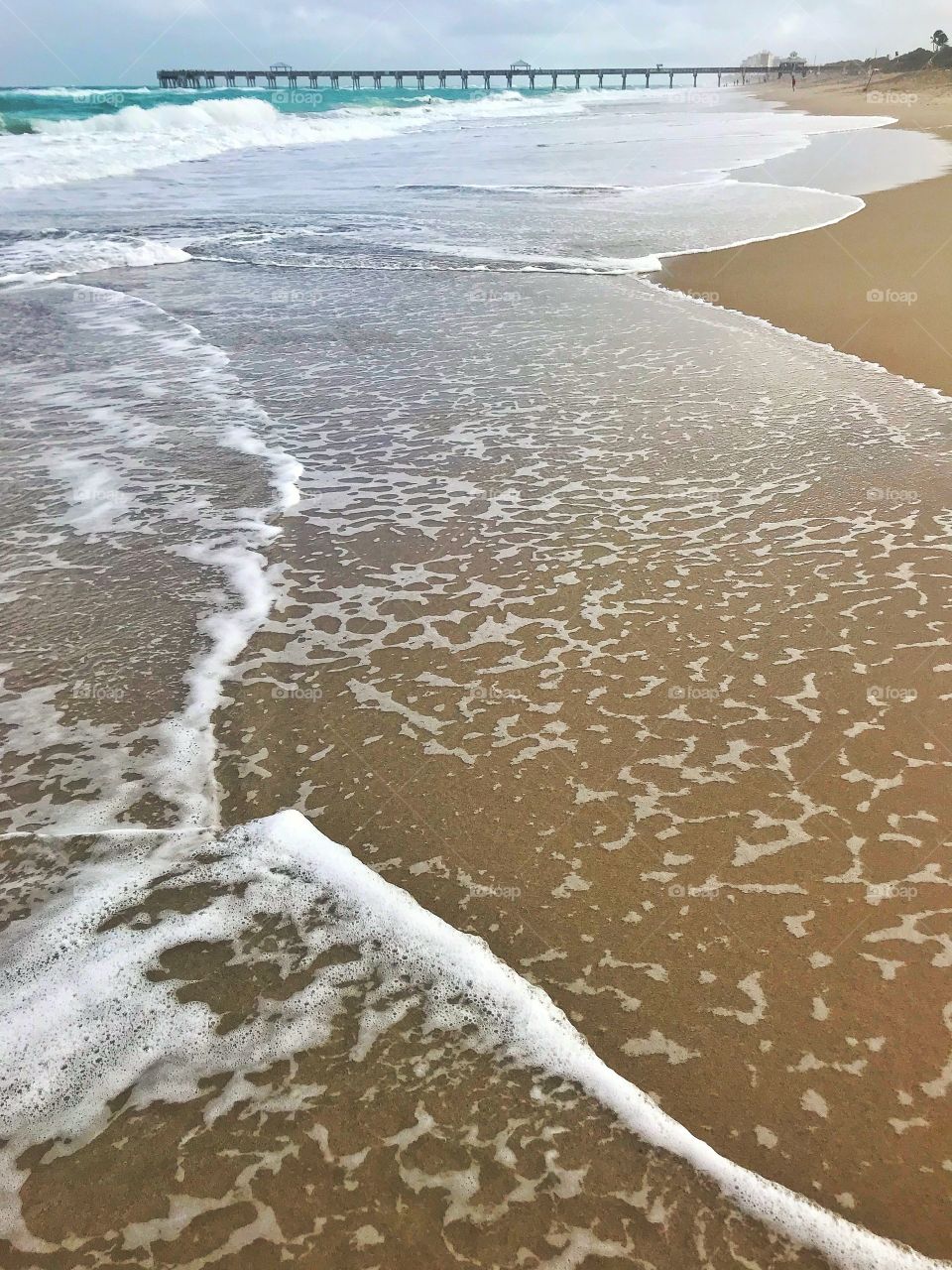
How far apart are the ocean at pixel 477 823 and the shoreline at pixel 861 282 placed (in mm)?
939

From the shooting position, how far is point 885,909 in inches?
91.4

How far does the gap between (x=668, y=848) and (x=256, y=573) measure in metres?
2.34

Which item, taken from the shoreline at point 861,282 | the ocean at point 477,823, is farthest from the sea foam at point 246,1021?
the shoreline at point 861,282

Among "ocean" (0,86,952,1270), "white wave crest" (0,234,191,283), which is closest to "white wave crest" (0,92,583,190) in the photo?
"white wave crest" (0,234,191,283)

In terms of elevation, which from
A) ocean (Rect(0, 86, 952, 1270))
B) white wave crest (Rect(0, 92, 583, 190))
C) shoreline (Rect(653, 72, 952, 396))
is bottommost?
ocean (Rect(0, 86, 952, 1270))

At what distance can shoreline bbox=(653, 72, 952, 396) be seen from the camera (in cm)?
728

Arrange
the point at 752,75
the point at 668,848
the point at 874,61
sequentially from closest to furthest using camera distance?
the point at 668,848 < the point at 874,61 < the point at 752,75

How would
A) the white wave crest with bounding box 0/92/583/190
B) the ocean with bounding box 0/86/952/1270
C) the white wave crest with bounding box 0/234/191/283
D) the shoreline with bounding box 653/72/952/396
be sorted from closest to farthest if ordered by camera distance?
the ocean with bounding box 0/86/952/1270, the shoreline with bounding box 653/72/952/396, the white wave crest with bounding box 0/234/191/283, the white wave crest with bounding box 0/92/583/190

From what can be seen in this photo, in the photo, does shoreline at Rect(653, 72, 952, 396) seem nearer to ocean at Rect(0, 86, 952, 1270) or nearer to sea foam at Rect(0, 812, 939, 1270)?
ocean at Rect(0, 86, 952, 1270)

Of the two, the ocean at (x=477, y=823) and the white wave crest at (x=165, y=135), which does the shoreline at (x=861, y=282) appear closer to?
the ocean at (x=477, y=823)

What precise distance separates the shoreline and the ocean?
939 millimetres

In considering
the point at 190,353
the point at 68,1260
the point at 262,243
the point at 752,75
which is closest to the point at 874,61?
the point at 752,75

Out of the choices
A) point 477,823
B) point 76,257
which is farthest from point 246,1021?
point 76,257

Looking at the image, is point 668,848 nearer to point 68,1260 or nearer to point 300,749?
point 300,749
